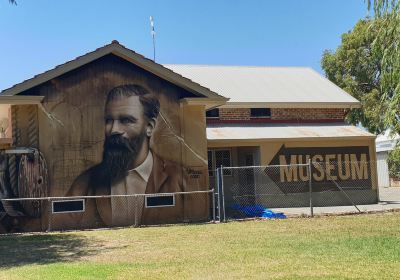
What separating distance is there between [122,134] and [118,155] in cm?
73

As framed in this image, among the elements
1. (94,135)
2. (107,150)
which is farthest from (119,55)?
(107,150)

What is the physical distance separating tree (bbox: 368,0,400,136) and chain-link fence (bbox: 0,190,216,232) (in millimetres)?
8699

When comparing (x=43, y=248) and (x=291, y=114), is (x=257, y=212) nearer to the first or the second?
(x=291, y=114)

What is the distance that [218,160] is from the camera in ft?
82.2

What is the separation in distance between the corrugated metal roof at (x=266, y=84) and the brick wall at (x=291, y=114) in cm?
56

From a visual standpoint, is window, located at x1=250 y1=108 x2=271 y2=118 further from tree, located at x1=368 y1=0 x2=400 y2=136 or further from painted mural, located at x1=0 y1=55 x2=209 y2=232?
tree, located at x1=368 y1=0 x2=400 y2=136

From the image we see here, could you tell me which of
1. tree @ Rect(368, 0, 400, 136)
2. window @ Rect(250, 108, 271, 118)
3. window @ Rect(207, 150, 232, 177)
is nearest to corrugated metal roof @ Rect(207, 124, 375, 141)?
window @ Rect(250, 108, 271, 118)

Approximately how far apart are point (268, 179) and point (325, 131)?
385 centimetres

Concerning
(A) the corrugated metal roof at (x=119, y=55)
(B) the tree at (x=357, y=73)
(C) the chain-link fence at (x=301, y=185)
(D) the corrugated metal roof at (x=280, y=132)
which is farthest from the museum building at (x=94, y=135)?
(B) the tree at (x=357, y=73)

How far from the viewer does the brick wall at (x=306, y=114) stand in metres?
26.1

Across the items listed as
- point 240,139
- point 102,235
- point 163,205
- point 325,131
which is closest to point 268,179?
point 240,139

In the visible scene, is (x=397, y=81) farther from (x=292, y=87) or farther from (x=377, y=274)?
(x=292, y=87)

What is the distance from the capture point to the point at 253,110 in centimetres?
2598

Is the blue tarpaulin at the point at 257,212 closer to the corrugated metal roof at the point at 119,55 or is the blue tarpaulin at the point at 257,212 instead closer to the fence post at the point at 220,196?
the fence post at the point at 220,196
